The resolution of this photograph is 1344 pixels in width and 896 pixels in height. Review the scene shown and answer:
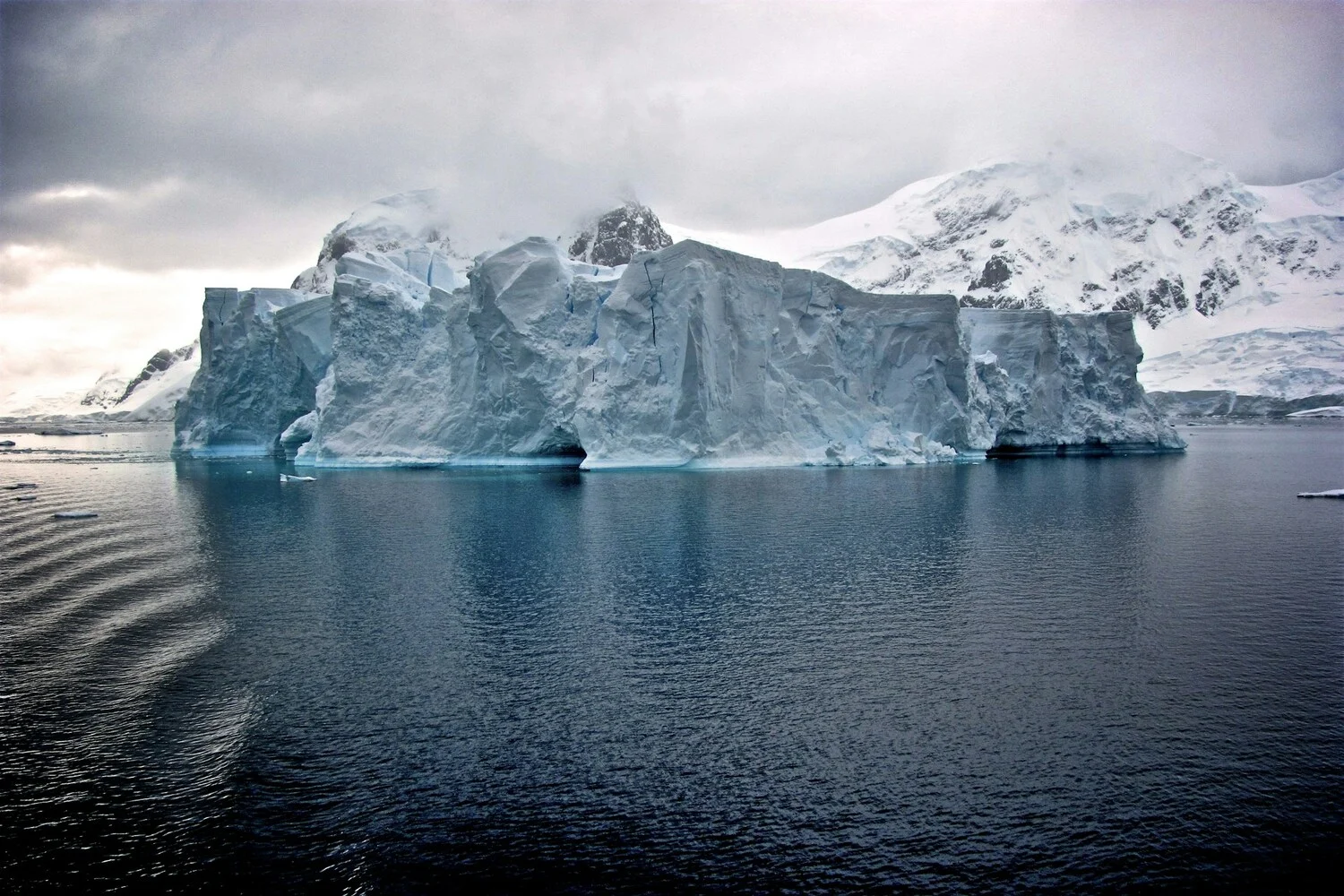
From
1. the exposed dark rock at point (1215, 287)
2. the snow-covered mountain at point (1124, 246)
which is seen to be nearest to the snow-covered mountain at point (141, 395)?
the snow-covered mountain at point (1124, 246)

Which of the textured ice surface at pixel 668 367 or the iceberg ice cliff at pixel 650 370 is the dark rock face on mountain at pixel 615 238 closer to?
the iceberg ice cliff at pixel 650 370

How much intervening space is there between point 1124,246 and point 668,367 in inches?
4755

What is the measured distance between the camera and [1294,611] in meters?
10.8

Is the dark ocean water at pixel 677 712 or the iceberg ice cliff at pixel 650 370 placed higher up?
the iceberg ice cliff at pixel 650 370

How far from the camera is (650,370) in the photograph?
31172 millimetres

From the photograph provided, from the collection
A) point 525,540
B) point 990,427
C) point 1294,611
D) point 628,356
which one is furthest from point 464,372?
point 1294,611

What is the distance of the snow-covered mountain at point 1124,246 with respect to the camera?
111875 mm

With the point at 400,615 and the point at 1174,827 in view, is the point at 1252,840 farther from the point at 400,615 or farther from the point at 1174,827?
the point at 400,615

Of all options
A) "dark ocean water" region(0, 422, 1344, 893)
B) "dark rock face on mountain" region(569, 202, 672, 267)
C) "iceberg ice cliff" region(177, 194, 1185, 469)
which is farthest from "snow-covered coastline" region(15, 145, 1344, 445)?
"dark ocean water" region(0, 422, 1344, 893)

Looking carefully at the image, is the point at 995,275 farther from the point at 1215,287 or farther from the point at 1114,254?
the point at 1215,287

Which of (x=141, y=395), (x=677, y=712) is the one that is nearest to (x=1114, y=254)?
(x=677, y=712)

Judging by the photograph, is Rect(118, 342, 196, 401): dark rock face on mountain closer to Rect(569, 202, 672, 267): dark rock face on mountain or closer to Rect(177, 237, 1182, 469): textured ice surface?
Rect(569, 202, 672, 267): dark rock face on mountain

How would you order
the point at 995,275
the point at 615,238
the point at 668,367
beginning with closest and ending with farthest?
the point at 668,367 → the point at 615,238 → the point at 995,275

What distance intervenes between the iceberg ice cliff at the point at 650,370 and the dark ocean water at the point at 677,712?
15.3 metres
